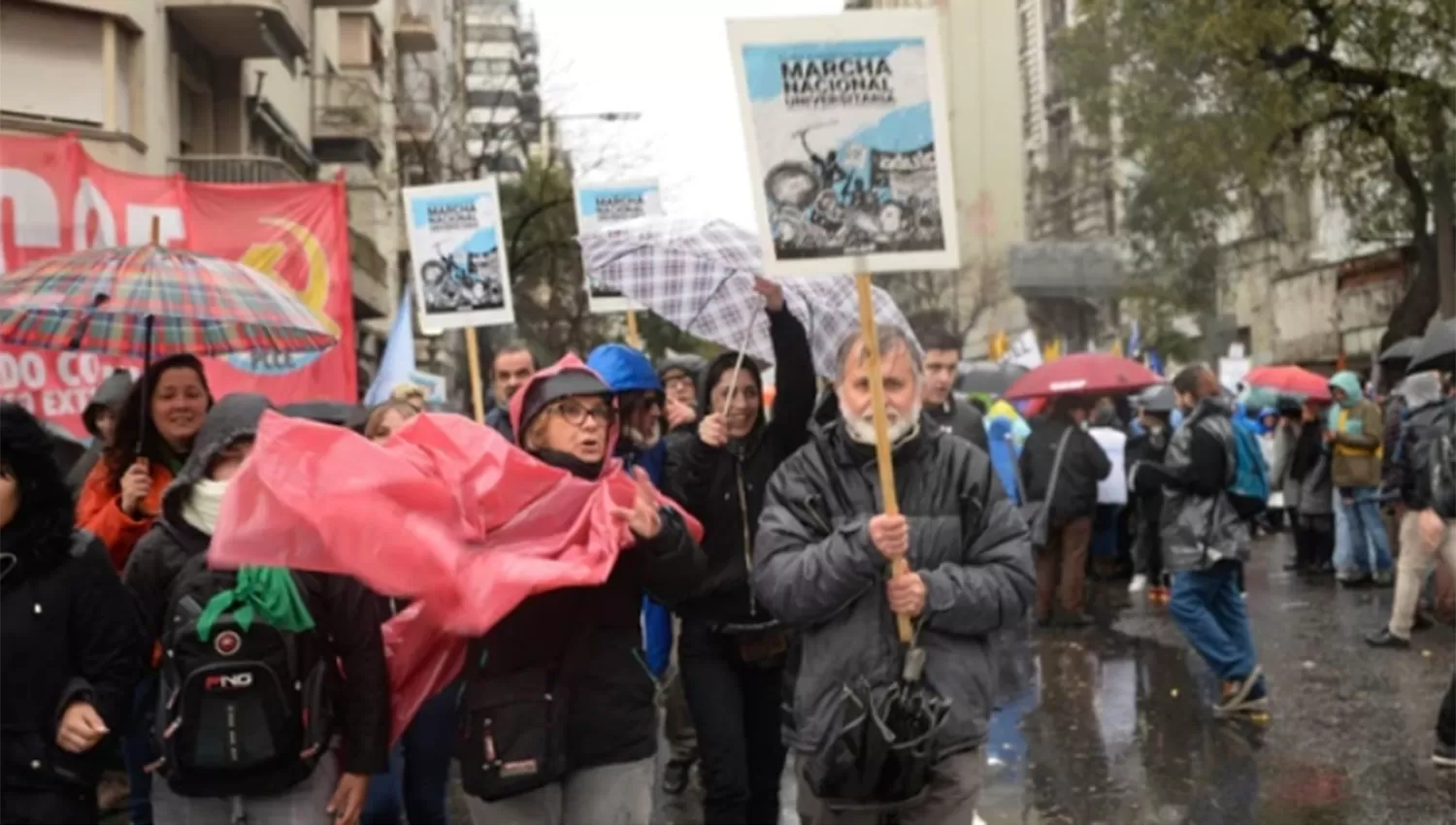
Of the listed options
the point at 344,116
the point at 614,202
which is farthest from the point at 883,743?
the point at 344,116

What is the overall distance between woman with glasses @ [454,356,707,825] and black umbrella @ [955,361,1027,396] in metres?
19.2

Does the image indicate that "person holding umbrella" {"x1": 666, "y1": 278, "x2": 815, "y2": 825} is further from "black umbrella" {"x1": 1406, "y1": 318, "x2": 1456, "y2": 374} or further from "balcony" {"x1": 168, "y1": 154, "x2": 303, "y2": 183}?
"balcony" {"x1": 168, "y1": 154, "x2": 303, "y2": 183}

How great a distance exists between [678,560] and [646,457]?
2.11 meters

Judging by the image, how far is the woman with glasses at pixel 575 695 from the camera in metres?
4.77

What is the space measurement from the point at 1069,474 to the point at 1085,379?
119 cm

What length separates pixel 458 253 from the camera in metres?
10.4

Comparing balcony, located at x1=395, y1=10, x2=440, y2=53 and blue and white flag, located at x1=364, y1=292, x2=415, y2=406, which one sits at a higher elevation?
balcony, located at x1=395, y1=10, x2=440, y2=53

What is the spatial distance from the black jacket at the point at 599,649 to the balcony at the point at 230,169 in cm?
2187

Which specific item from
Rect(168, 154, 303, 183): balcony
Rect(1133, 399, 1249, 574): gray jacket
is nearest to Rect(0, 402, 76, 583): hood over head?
Rect(1133, 399, 1249, 574): gray jacket

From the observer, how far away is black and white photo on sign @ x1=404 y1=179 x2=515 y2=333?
1024 cm

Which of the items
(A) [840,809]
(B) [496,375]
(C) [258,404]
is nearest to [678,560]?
(A) [840,809]

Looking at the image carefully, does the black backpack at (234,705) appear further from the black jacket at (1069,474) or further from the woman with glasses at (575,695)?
the black jacket at (1069,474)

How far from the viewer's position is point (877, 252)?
5.00 meters

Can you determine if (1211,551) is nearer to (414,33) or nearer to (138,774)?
(138,774)
